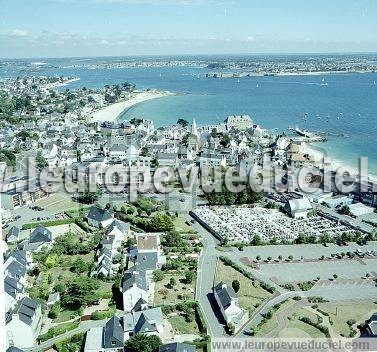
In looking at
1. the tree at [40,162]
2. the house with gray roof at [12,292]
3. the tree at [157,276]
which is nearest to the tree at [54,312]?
the house with gray roof at [12,292]

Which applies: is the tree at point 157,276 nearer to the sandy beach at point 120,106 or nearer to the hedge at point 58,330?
the hedge at point 58,330

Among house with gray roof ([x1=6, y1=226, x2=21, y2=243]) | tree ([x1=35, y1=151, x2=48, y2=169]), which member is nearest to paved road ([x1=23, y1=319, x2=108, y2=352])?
house with gray roof ([x1=6, y1=226, x2=21, y2=243])

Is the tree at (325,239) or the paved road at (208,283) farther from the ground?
the tree at (325,239)

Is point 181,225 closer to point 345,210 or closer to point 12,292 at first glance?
point 345,210

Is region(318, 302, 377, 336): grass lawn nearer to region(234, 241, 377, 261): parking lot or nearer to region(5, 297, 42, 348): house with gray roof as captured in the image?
region(234, 241, 377, 261): parking lot

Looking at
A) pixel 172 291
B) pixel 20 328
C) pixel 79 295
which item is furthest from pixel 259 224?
pixel 20 328
